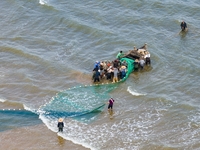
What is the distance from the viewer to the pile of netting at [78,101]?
3139cm

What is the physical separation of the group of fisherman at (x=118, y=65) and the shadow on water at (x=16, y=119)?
731cm

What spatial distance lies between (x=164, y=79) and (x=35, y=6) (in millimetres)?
21942

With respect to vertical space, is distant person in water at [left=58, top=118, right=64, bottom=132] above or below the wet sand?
above

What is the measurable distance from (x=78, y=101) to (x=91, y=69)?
582 cm

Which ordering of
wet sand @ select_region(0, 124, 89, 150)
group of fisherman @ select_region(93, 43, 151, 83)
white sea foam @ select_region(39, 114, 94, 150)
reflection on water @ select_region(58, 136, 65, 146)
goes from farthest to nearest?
group of fisherman @ select_region(93, 43, 151, 83), white sea foam @ select_region(39, 114, 94, 150), reflection on water @ select_region(58, 136, 65, 146), wet sand @ select_region(0, 124, 89, 150)

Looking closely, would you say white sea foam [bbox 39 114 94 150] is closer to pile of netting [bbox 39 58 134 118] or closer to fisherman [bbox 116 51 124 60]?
pile of netting [bbox 39 58 134 118]

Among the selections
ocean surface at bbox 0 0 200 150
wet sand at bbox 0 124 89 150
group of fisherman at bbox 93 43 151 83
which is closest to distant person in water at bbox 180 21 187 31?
ocean surface at bbox 0 0 200 150

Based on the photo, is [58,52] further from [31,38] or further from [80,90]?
[80,90]

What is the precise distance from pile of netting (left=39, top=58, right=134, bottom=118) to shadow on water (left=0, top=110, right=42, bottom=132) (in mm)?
888

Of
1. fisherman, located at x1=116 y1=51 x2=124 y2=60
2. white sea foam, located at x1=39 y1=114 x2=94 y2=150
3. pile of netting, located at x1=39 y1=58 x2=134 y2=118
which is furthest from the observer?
fisherman, located at x1=116 y1=51 x2=124 y2=60

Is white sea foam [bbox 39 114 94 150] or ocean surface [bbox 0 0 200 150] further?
ocean surface [bbox 0 0 200 150]

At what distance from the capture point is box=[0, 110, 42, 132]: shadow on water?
30047 millimetres

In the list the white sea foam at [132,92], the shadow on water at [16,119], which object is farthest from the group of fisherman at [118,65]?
the shadow on water at [16,119]

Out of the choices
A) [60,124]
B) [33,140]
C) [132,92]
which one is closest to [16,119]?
[33,140]
